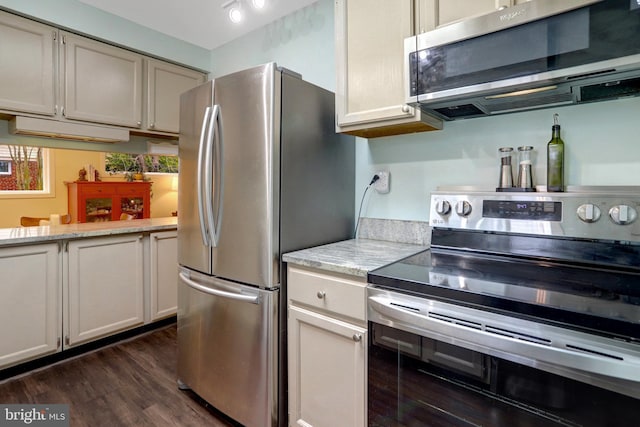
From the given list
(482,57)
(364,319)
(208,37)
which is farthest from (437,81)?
(208,37)

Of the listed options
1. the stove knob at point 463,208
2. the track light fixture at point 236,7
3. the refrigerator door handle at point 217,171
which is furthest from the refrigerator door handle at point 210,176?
the stove knob at point 463,208

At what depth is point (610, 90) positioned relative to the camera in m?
1.24

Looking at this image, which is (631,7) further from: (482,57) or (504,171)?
(504,171)

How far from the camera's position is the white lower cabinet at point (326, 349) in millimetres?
1288

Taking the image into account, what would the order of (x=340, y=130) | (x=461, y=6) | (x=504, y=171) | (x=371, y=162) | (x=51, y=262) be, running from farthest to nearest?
(x=51, y=262) → (x=371, y=162) → (x=340, y=130) → (x=504, y=171) → (x=461, y=6)

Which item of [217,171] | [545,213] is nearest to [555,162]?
[545,213]

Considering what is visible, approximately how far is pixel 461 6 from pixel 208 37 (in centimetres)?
226

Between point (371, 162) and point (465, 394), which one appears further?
point (371, 162)

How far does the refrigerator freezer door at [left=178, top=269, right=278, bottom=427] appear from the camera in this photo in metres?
1.52

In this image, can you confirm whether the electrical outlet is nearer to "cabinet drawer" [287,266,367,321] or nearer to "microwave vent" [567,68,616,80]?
"cabinet drawer" [287,266,367,321]

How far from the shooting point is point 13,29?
6.95 ft

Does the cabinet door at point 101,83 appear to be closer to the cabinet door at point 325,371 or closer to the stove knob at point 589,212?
the cabinet door at point 325,371

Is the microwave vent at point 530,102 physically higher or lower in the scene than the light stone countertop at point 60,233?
higher

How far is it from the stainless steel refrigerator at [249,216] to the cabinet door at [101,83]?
41.9 inches
